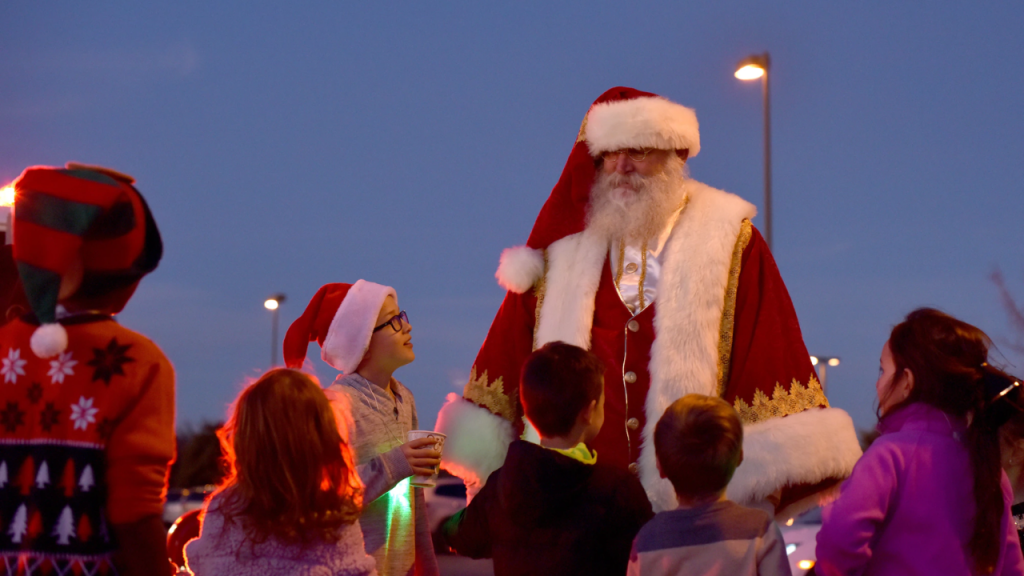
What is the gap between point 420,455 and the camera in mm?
3477

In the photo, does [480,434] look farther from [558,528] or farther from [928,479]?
[928,479]

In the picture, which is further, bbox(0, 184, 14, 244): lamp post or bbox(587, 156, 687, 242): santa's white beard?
bbox(587, 156, 687, 242): santa's white beard

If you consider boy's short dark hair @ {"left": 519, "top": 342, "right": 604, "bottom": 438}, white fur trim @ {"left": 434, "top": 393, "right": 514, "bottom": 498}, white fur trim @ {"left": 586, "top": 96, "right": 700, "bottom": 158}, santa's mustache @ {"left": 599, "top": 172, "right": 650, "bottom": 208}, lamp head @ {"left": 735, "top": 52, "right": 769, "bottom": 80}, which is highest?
lamp head @ {"left": 735, "top": 52, "right": 769, "bottom": 80}

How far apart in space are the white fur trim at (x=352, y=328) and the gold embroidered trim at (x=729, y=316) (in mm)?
1383

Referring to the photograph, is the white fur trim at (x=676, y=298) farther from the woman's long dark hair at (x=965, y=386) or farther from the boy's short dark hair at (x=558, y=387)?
the woman's long dark hair at (x=965, y=386)

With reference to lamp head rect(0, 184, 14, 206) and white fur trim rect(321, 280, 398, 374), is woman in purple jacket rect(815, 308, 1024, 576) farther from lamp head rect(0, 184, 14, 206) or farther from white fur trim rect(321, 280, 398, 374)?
lamp head rect(0, 184, 14, 206)

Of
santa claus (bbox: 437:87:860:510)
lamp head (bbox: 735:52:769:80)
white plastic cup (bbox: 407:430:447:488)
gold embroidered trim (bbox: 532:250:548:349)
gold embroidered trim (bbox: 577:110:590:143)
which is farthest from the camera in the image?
lamp head (bbox: 735:52:769:80)

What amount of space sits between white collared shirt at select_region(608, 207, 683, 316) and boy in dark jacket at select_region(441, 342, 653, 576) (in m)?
0.89

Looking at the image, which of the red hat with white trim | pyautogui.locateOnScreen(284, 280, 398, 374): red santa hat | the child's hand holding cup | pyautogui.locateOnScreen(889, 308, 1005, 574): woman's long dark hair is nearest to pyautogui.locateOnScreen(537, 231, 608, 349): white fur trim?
the red hat with white trim

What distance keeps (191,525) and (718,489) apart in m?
1.86

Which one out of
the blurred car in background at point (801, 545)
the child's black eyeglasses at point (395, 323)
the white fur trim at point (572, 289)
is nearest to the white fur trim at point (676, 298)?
the white fur trim at point (572, 289)

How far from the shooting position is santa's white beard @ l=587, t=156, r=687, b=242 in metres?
4.19

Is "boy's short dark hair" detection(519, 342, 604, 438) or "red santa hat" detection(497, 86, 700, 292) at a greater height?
"red santa hat" detection(497, 86, 700, 292)

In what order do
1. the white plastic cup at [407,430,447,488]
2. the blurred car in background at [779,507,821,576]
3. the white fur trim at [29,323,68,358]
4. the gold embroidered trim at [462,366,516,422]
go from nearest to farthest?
1. the white fur trim at [29,323,68,358]
2. the white plastic cup at [407,430,447,488]
3. the gold embroidered trim at [462,366,516,422]
4. the blurred car in background at [779,507,821,576]
